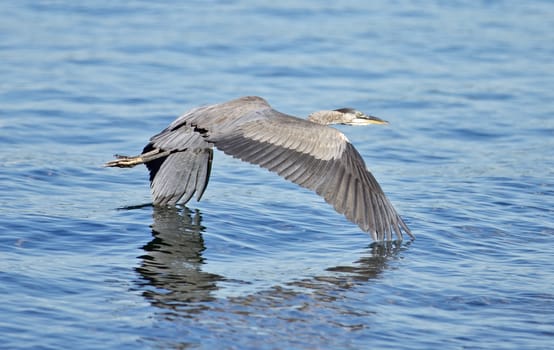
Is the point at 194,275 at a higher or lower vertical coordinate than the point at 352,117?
lower

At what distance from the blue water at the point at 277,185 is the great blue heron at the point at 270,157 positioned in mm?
401

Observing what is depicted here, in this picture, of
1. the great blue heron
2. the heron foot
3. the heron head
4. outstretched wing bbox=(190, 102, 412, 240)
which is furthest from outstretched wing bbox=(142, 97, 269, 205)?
the heron head

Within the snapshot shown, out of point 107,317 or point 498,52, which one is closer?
point 107,317

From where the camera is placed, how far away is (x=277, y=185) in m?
12.5

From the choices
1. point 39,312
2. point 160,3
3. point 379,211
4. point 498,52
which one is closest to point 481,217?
point 379,211

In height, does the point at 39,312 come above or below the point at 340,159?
below

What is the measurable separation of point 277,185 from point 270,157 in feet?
9.72

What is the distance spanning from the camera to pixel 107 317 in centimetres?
769

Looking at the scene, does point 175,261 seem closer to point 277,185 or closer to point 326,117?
point 326,117

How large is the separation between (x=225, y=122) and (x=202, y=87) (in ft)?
22.0

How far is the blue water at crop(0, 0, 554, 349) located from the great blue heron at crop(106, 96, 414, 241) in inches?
15.8

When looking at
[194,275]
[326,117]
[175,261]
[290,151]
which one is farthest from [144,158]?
[194,275]

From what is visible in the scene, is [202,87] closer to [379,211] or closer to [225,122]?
[225,122]

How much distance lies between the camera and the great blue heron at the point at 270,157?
9.27 metres
